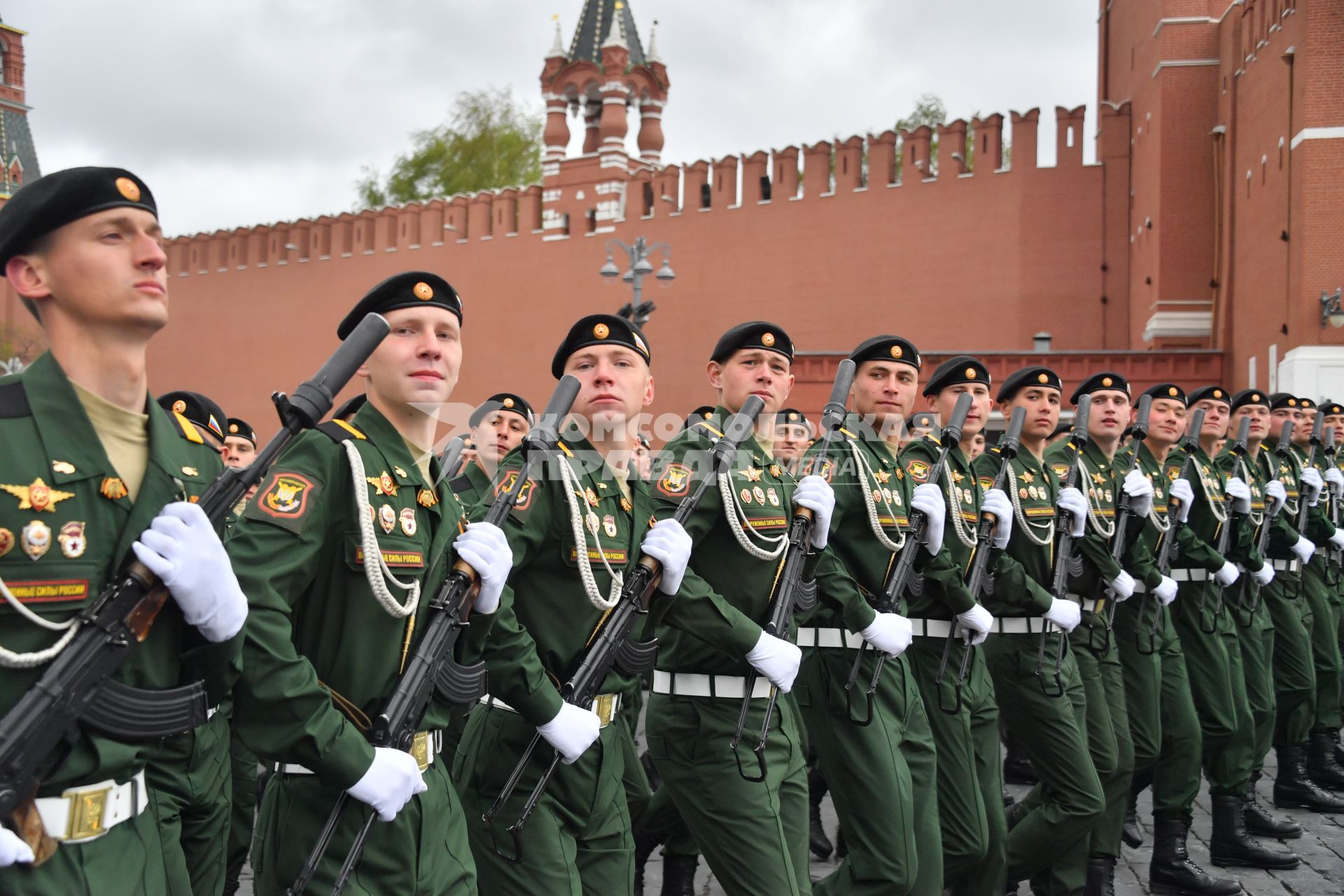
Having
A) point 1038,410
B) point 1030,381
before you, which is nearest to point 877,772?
point 1038,410

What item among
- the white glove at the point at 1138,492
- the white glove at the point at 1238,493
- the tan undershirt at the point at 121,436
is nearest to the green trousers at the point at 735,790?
the tan undershirt at the point at 121,436

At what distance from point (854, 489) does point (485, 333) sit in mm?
25797

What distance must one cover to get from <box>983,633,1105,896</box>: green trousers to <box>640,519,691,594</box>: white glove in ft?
6.98

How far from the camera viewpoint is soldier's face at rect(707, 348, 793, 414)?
15.3 feet

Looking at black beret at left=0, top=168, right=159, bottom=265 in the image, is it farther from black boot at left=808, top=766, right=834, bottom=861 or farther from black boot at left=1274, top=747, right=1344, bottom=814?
black boot at left=1274, top=747, right=1344, bottom=814

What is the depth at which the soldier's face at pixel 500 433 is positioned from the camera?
7.24 meters

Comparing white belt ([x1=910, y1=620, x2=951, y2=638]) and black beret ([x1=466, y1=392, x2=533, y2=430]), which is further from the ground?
black beret ([x1=466, y1=392, x2=533, y2=430])

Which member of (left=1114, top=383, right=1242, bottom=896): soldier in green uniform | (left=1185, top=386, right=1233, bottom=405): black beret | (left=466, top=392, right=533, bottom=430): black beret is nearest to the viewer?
(left=1114, top=383, right=1242, bottom=896): soldier in green uniform

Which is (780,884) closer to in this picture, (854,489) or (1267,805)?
(854,489)

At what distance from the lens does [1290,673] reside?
24.6ft

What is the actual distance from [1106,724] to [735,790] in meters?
2.36

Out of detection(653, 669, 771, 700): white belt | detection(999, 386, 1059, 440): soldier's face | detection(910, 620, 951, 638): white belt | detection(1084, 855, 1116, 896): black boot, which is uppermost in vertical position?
detection(999, 386, 1059, 440): soldier's face

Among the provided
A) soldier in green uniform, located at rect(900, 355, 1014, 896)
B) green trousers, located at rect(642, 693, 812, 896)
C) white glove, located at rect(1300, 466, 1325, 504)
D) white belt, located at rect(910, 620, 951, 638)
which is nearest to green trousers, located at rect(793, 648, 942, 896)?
soldier in green uniform, located at rect(900, 355, 1014, 896)

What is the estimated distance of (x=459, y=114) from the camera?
39.8m
